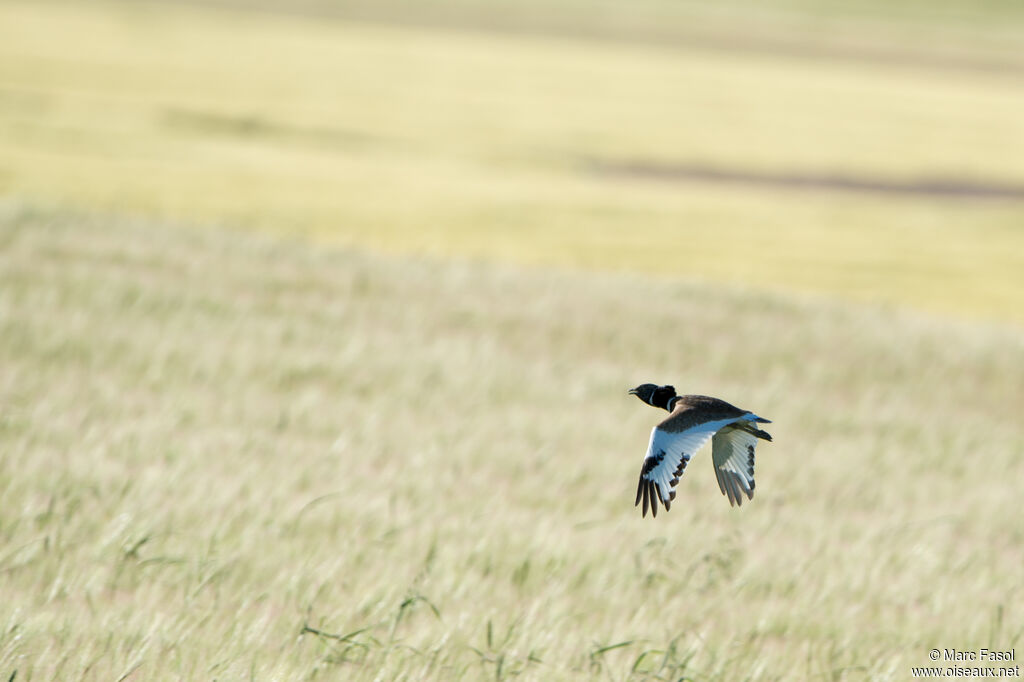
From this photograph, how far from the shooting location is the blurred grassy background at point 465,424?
173 inches

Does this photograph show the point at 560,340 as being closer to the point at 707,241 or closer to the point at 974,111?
the point at 707,241

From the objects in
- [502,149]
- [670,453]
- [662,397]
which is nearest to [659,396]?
[662,397]

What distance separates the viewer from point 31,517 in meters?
4.94

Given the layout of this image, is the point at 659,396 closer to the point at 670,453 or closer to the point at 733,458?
the point at 670,453

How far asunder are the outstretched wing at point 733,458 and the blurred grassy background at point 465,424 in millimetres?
882

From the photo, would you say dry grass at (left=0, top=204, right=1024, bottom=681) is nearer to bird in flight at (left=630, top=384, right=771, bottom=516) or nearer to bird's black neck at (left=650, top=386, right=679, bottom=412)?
bird in flight at (left=630, top=384, right=771, bottom=516)

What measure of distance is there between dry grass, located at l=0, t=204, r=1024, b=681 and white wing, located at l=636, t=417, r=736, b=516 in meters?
1.17

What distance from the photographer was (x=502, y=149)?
3409 centimetres

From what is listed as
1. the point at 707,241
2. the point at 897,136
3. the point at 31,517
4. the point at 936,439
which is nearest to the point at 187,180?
the point at 707,241

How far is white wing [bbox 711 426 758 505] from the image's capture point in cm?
343

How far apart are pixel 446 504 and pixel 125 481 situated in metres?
1.41

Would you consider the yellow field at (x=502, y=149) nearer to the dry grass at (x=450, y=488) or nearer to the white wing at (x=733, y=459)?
the dry grass at (x=450, y=488)

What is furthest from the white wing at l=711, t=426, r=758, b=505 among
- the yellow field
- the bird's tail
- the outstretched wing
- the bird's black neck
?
the yellow field

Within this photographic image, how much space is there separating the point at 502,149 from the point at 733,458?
31.0m
